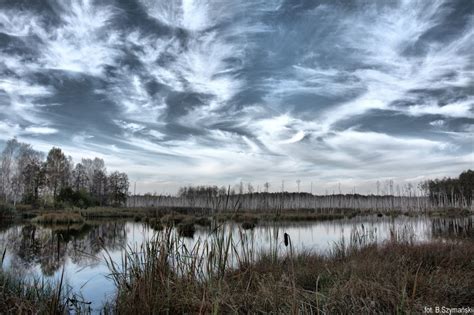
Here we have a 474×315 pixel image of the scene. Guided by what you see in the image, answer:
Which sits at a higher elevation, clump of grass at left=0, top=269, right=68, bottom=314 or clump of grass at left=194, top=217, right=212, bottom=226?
clump of grass at left=0, top=269, right=68, bottom=314

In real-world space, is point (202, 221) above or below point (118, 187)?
below

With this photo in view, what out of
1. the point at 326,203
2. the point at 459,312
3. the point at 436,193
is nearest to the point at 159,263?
the point at 459,312

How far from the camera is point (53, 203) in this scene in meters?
48.8

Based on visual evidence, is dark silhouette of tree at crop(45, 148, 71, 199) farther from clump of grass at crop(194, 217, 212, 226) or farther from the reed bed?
the reed bed

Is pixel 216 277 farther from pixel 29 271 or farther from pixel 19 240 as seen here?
pixel 19 240

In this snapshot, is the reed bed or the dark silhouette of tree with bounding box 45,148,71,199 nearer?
the reed bed

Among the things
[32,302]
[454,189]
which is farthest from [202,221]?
[454,189]

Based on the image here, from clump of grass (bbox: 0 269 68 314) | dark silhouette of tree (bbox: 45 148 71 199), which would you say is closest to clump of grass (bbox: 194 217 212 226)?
clump of grass (bbox: 0 269 68 314)

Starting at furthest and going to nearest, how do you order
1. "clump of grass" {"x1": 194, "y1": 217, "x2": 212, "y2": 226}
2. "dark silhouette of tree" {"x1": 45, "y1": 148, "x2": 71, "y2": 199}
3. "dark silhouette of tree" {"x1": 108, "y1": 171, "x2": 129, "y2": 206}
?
"dark silhouette of tree" {"x1": 108, "y1": 171, "x2": 129, "y2": 206} → "dark silhouette of tree" {"x1": 45, "y1": 148, "x2": 71, "y2": 199} → "clump of grass" {"x1": 194, "y1": 217, "x2": 212, "y2": 226}

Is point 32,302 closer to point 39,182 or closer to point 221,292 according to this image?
point 221,292

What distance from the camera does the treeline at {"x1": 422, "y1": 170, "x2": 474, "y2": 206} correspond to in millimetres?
77519

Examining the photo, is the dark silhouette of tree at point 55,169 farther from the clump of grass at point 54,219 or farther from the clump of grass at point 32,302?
the clump of grass at point 32,302

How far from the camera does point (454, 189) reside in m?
87.2

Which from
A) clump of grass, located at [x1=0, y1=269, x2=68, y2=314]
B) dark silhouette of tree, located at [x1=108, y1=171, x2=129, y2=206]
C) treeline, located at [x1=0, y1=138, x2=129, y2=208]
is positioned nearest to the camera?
clump of grass, located at [x1=0, y1=269, x2=68, y2=314]
